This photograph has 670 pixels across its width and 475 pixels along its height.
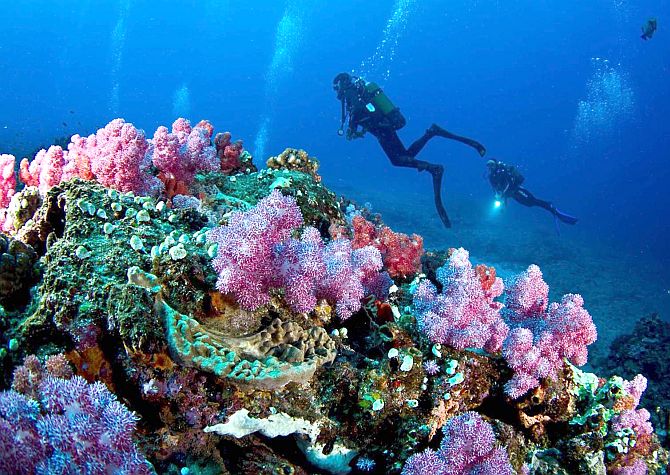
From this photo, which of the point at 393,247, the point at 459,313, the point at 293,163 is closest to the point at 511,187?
the point at 293,163

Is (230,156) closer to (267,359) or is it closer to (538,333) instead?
(267,359)

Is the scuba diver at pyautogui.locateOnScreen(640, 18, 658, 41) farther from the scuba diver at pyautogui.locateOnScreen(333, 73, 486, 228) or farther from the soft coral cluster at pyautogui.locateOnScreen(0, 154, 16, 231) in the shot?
the soft coral cluster at pyautogui.locateOnScreen(0, 154, 16, 231)

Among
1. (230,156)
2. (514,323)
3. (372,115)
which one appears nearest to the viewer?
(514,323)

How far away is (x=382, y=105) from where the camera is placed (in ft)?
40.4

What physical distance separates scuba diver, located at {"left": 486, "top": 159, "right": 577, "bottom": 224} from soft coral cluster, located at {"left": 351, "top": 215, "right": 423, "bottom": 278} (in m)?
13.9

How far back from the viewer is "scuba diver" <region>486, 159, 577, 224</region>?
16.0 metres

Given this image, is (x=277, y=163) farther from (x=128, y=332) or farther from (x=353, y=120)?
(x=353, y=120)

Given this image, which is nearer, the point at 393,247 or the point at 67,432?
the point at 67,432

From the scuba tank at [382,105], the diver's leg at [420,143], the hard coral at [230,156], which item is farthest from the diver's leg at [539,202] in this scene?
the hard coral at [230,156]

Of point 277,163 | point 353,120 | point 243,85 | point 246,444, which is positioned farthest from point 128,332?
point 243,85

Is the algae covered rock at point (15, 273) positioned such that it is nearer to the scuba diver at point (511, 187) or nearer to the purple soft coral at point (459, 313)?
the purple soft coral at point (459, 313)

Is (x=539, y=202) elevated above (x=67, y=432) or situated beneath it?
elevated above

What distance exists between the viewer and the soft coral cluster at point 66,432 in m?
1.43

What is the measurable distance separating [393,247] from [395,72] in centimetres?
16690
